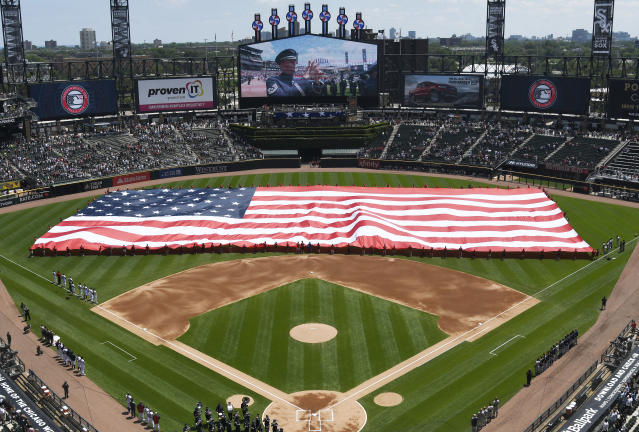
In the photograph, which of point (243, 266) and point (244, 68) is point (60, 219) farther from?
point (244, 68)

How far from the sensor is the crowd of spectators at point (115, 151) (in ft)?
262

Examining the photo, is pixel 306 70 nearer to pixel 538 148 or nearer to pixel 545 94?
pixel 545 94

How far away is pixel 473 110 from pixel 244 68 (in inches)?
1523

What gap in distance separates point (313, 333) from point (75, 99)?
68.3 meters

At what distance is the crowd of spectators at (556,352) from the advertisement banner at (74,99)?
257ft

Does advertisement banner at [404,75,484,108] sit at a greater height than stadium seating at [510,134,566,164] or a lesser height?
greater

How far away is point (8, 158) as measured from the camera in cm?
7994

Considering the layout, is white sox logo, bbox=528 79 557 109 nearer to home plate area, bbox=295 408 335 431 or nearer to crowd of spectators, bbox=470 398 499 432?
crowd of spectators, bbox=470 398 499 432

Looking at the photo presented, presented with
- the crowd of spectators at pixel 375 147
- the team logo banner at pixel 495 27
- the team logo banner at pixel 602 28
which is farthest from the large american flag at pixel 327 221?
the team logo banner at pixel 495 27

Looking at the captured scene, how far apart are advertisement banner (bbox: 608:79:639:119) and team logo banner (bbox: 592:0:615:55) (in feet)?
16.4

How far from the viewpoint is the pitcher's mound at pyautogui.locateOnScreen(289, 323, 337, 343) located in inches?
1538

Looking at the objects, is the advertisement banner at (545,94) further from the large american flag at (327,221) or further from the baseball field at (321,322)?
the baseball field at (321,322)

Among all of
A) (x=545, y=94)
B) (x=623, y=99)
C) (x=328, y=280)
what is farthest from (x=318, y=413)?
(x=545, y=94)

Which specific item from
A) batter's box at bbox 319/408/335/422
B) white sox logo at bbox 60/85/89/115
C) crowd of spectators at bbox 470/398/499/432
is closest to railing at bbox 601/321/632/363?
crowd of spectators at bbox 470/398/499/432
